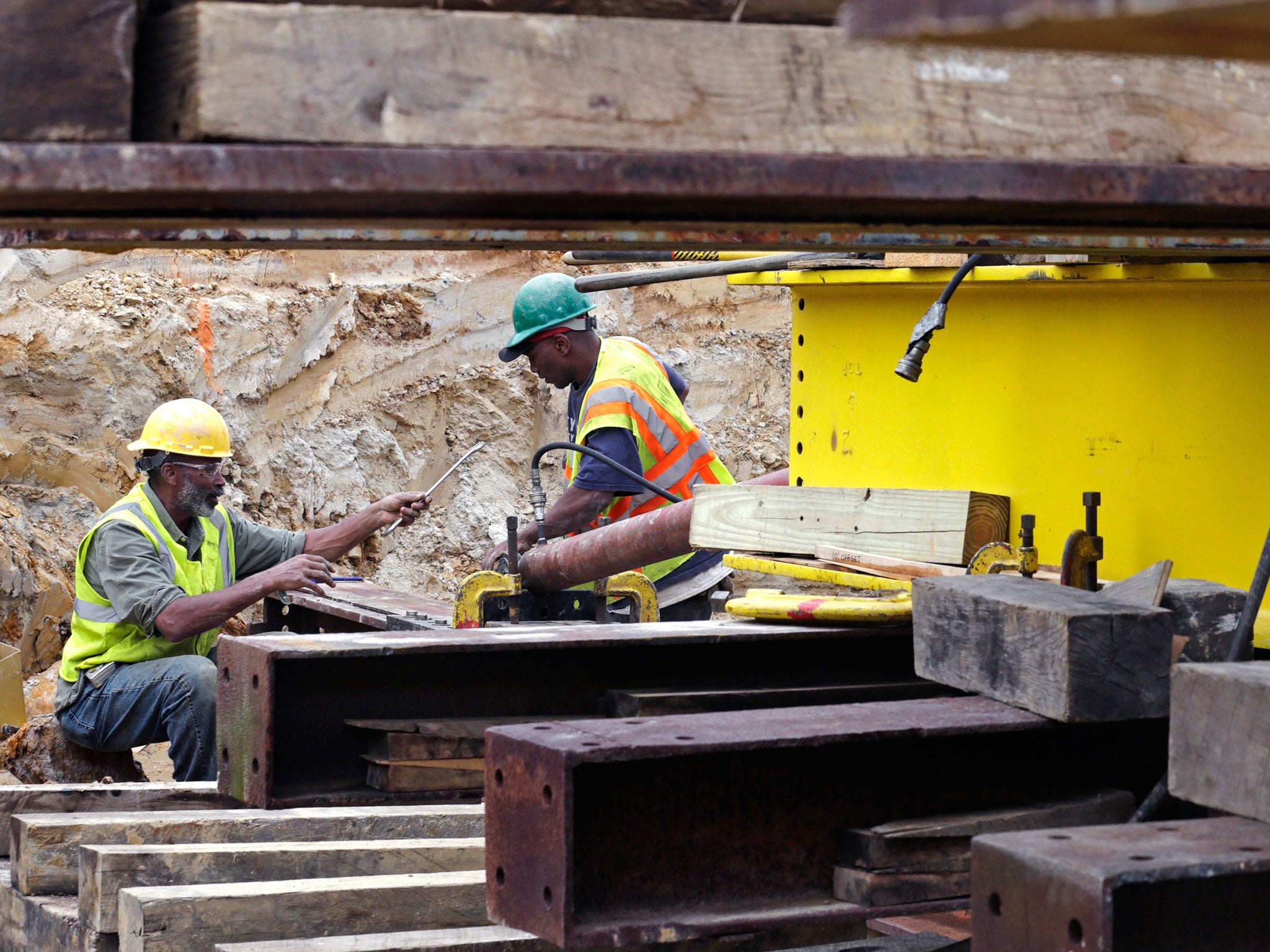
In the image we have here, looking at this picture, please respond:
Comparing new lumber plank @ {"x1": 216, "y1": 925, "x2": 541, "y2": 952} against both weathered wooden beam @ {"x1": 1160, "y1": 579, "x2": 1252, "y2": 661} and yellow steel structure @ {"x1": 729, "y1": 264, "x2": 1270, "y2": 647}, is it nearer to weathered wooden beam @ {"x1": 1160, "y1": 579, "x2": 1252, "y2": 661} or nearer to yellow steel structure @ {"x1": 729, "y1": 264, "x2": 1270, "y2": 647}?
weathered wooden beam @ {"x1": 1160, "y1": 579, "x2": 1252, "y2": 661}

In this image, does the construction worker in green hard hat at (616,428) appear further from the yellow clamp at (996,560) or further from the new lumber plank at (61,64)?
the new lumber plank at (61,64)

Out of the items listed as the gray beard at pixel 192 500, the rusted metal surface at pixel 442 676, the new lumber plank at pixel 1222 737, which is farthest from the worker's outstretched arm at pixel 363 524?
the new lumber plank at pixel 1222 737

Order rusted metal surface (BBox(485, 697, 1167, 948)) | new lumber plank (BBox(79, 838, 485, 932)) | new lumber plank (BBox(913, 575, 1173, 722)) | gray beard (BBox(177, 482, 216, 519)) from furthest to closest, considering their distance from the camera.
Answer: gray beard (BBox(177, 482, 216, 519))
new lumber plank (BBox(79, 838, 485, 932))
new lumber plank (BBox(913, 575, 1173, 722))
rusted metal surface (BBox(485, 697, 1167, 948))

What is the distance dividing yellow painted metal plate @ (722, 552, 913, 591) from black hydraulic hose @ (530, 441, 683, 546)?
A: 1.18 metres

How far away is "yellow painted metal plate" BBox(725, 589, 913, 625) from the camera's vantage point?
3.34 metres

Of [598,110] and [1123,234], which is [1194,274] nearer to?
[1123,234]

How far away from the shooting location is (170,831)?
327cm

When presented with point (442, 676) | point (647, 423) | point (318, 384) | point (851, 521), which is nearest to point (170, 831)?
point (442, 676)

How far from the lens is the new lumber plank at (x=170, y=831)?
323 cm

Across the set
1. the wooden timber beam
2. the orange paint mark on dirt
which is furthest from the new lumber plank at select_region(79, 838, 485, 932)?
the orange paint mark on dirt

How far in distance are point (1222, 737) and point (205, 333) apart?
8.33m

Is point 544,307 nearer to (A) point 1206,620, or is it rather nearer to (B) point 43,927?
(B) point 43,927

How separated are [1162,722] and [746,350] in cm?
865

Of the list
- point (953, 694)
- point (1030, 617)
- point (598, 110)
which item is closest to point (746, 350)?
point (953, 694)
